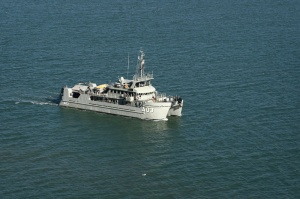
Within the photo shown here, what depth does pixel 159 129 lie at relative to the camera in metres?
148

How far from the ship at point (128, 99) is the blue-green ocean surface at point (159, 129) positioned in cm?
177

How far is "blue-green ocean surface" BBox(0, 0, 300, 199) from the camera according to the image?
121625 millimetres

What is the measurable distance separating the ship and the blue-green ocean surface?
5.81ft

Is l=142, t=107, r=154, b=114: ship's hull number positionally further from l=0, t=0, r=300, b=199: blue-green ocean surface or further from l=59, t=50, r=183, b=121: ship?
l=0, t=0, r=300, b=199: blue-green ocean surface

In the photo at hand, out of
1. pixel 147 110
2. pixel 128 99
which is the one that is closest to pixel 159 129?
pixel 147 110

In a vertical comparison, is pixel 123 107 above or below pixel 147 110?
above

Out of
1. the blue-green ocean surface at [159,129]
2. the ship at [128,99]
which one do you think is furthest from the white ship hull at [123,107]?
the blue-green ocean surface at [159,129]

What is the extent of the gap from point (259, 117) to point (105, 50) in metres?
57.0

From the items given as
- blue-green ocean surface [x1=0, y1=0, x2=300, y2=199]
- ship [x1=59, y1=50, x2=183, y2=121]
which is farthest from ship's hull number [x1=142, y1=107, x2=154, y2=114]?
blue-green ocean surface [x1=0, y1=0, x2=300, y2=199]

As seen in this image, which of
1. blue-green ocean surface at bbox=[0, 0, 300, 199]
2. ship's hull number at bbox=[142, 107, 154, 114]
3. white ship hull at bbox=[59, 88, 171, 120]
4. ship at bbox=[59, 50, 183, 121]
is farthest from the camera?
ship at bbox=[59, 50, 183, 121]

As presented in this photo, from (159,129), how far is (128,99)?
1019 centimetres

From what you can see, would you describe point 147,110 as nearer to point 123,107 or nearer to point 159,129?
point 123,107

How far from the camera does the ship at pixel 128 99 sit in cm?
15200

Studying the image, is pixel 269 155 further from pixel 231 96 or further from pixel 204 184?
pixel 231 96
